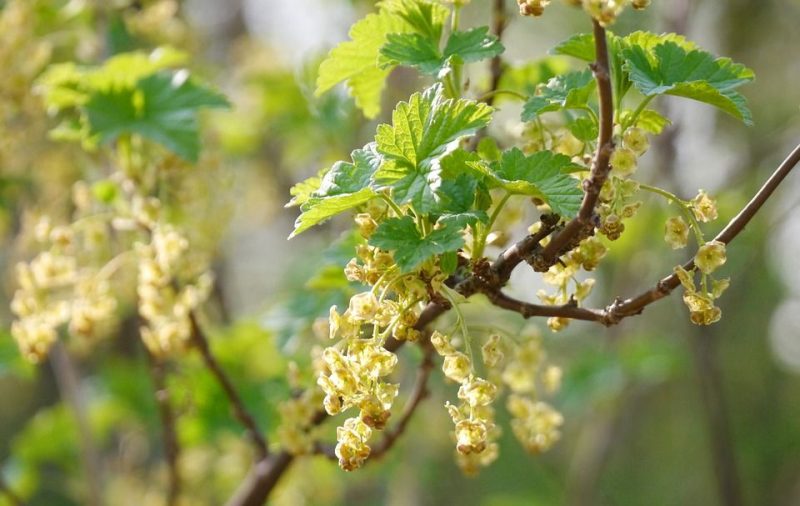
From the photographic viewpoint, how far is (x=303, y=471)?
268 centimetres

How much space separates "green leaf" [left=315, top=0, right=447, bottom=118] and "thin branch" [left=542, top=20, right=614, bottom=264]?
11.8 inches

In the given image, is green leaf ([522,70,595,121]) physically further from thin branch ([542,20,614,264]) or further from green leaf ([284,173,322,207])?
green leaf ([284,173,322,207])

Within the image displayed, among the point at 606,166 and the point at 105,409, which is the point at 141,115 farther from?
the point at 105,409

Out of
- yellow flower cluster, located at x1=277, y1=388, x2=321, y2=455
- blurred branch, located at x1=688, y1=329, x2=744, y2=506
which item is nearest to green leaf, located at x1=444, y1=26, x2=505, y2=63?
yellow flower cluster, located at x1=277, y1=388, x2=321, y2=455

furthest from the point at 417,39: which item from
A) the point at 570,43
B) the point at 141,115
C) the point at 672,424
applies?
the point at 672,424

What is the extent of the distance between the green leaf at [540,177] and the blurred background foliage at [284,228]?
257 mm

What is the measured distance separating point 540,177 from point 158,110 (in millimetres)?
896

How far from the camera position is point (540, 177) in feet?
3.05

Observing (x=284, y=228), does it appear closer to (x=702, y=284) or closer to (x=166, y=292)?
(x=166, y=292)

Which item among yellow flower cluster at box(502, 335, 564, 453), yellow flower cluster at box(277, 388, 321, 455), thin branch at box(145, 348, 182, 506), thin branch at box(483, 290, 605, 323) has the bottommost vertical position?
thin branch at box(145, 348, 182, 506)

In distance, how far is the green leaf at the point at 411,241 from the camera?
0.87m

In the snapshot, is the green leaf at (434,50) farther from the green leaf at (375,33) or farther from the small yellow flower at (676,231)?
the small yellow flower at (676,231)

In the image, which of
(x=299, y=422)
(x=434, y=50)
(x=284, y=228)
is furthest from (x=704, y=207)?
(x=284, y=228)

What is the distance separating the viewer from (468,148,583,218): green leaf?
89 cm
